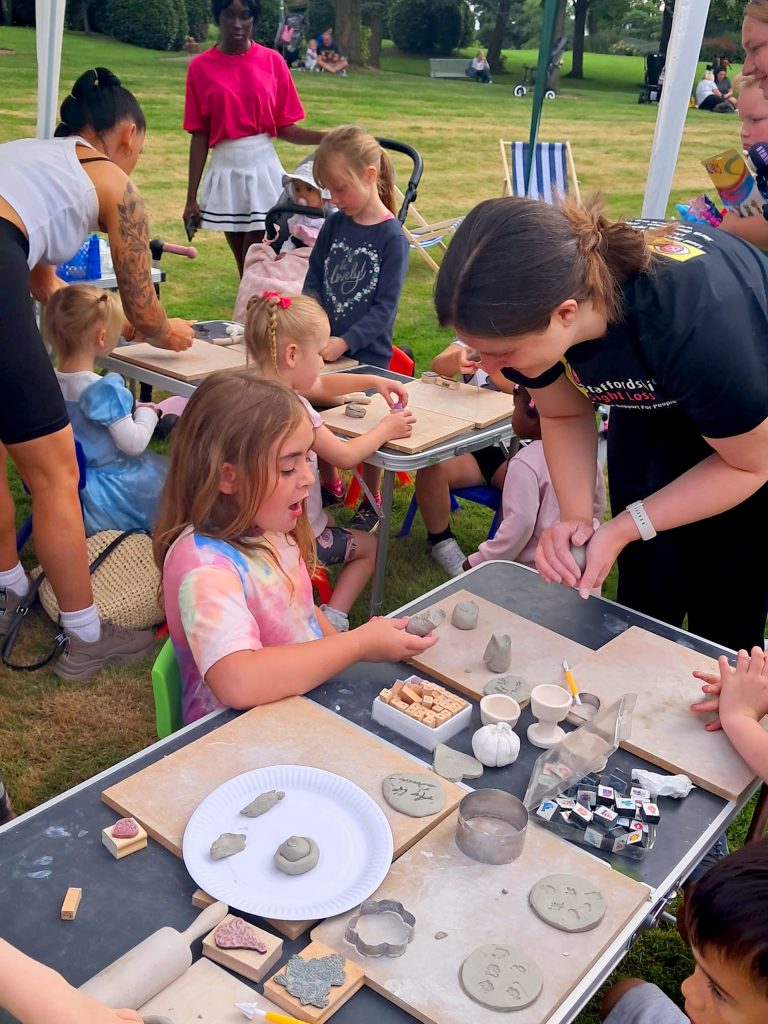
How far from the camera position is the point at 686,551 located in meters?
2.38

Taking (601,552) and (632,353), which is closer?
(632,353)

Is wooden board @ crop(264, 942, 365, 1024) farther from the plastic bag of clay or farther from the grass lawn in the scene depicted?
the grass lawn

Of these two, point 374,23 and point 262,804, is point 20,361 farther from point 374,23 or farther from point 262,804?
point 374,23

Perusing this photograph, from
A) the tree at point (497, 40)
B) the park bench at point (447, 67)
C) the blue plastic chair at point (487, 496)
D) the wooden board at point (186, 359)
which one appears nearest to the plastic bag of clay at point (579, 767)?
the blue plastic chair at point (487, 496)

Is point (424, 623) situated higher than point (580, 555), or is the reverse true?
point (580, 555)

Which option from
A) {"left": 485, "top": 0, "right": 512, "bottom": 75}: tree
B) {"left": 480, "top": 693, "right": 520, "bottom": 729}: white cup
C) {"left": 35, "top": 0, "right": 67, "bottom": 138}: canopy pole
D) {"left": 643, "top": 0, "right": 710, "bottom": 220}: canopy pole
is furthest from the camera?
{"left": 485, "top": 0, "right": 512, "bottom": 75}: tree

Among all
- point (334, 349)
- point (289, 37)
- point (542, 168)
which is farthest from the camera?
point (289, 37)

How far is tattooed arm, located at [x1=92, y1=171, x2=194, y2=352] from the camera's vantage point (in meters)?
3.01

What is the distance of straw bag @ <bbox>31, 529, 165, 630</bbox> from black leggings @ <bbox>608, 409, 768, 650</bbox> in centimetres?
176

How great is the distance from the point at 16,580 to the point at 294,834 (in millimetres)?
2347

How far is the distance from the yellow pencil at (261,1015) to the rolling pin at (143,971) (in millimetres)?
94

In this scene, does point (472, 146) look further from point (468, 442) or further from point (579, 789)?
point (579, 789)

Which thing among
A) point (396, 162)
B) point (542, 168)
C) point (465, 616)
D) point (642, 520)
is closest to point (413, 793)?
point (465, 616)

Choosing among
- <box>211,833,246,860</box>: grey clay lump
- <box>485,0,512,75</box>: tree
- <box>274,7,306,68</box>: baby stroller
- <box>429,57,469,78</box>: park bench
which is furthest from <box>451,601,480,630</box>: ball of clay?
<box>485,0,512,75</box>: tree
